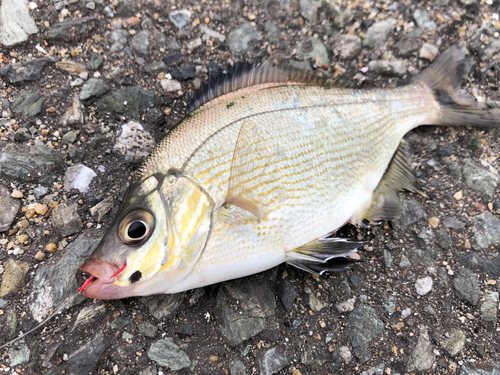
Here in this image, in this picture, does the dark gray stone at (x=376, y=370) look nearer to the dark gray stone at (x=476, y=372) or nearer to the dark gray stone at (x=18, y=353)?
the dark gray stone at (x=476, y=372)

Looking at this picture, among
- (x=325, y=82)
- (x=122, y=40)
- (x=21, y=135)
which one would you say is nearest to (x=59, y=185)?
(x=21, y=135)

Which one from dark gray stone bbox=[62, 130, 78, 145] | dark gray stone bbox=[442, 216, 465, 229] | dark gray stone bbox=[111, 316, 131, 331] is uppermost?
dark gray stone bbox=[62, 130, 78, 145]

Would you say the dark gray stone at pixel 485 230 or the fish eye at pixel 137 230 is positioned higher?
the fish eye at pixel 137 230

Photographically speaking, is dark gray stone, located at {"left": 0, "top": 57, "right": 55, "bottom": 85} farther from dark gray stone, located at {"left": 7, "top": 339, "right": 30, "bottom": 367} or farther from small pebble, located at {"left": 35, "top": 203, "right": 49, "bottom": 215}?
dark gray stone, located at {"left": 7, "top": 339, "right": 30, "bottom": 367}

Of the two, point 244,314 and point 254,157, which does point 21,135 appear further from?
point 244,314

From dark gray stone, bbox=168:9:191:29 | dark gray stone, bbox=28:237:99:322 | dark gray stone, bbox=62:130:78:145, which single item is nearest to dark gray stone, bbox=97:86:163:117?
dark gray stone, bbox=62:130:78:145

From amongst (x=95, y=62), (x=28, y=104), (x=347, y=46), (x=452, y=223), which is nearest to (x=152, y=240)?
(x=28, y=104)

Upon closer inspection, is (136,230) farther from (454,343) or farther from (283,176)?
(454,343)

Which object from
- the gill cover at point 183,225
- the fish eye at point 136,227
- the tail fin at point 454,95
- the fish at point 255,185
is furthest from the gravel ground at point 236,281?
the fish eye at point 136,227
